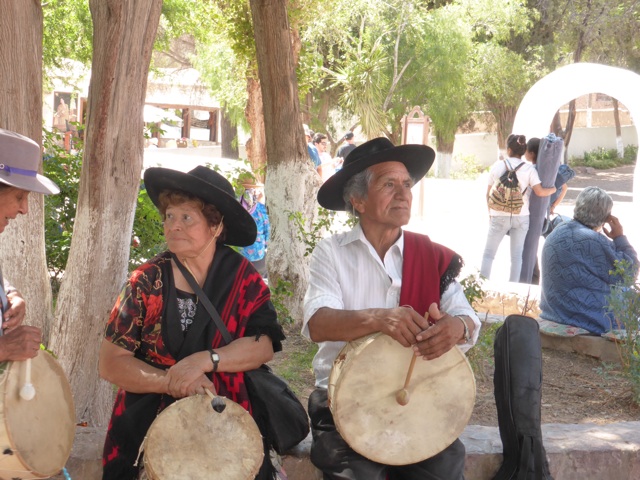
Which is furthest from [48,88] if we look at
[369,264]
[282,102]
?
[369,264]

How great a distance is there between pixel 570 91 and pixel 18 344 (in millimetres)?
12913

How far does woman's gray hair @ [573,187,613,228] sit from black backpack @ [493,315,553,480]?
9.40ft

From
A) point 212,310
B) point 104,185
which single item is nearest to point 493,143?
point 104,185

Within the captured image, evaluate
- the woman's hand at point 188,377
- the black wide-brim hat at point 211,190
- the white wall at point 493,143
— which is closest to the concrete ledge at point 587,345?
the black wide-brim hat at point 211,190

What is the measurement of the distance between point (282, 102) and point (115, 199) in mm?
2858

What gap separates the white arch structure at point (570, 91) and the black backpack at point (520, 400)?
10572 mm

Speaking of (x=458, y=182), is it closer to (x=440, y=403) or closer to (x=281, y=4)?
(x=281, y=4)

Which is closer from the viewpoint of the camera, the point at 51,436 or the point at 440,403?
the point at 51,436

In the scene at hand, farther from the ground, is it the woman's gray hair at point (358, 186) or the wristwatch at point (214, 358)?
the woman's gray hair at point (358, 186)

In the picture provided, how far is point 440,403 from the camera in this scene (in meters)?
3.28

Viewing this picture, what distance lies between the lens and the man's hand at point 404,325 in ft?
10.5

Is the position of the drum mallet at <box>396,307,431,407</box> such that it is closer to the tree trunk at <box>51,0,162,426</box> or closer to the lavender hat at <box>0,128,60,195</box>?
the lavender hat at <box>0,128,60,195</box>

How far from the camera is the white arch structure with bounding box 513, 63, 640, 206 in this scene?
46.1ft

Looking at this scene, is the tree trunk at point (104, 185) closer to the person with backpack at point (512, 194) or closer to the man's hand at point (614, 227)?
the man's hand at point (614, 227)
